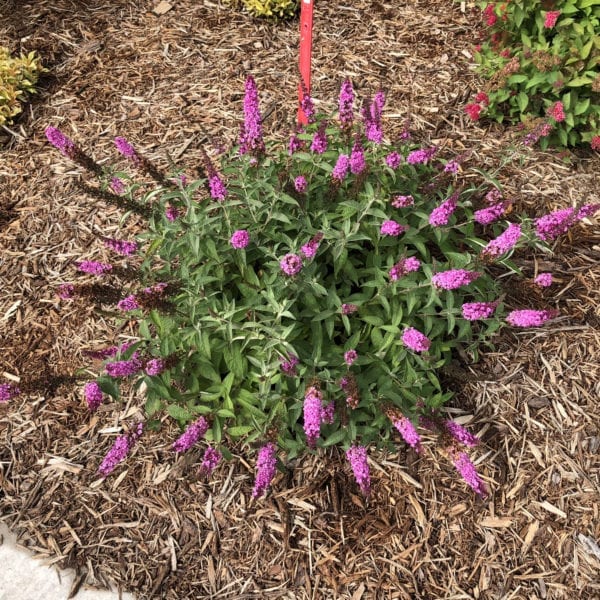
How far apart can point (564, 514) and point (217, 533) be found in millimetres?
1672

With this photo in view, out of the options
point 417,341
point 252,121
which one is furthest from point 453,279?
point 252,121

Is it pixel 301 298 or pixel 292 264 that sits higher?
pixel 292 264

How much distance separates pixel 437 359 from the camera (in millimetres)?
2727

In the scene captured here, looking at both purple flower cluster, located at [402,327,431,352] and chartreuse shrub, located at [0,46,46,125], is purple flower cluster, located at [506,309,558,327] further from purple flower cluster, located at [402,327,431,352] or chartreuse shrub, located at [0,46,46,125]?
chartreuse shrub, located at [0,46,46,125]

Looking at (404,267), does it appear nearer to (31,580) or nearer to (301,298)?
(301,298)

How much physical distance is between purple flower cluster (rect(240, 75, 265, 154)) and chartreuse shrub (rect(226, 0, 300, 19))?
274 centimetres

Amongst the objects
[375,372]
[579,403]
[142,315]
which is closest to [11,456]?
[142,315]

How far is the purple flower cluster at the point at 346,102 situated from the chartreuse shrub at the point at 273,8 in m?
2.72

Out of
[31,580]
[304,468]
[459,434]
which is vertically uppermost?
[459,434]

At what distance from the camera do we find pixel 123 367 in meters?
2.07

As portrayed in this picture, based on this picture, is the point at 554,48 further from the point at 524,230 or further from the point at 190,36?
the point at 190,36

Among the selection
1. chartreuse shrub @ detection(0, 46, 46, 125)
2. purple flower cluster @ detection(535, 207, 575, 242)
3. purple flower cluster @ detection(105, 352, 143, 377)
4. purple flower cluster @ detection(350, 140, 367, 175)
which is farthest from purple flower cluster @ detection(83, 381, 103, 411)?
chartreuse shrub @ detection(0, 46, 46, 125)

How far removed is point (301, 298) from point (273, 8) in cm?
314

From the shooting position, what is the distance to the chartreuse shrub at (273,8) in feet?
14.8
